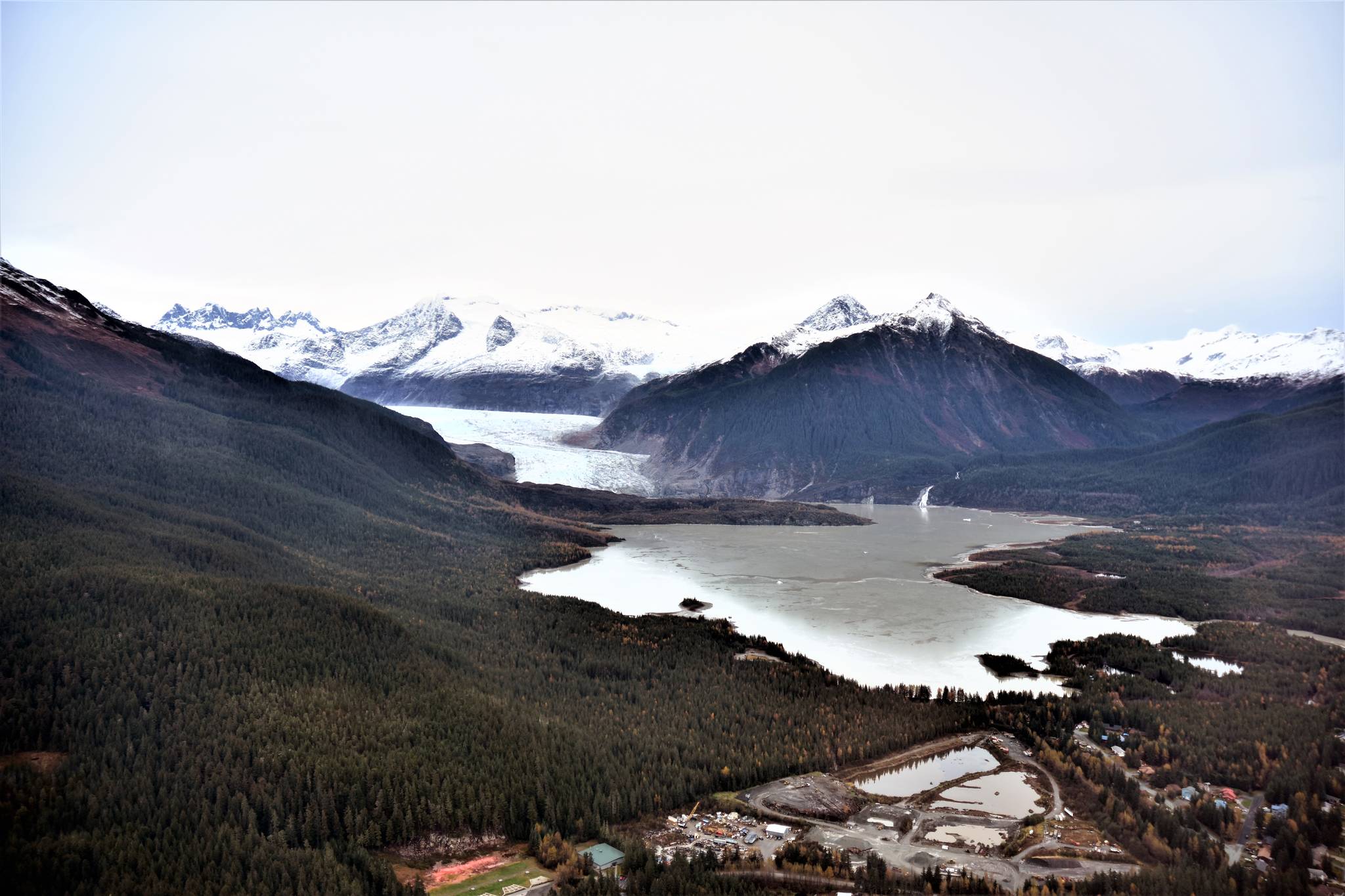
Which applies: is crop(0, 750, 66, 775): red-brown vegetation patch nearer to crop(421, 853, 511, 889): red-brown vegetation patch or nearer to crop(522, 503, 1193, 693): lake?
crop(421, 853, 511, 889): red-brown vegetation patch

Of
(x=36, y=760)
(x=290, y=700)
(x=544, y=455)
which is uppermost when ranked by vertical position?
(x=544, y=455)

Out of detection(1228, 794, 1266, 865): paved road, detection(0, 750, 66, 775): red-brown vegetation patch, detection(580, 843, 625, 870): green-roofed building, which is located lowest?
detection(0, 750, 66, 775): red-brown vegetation patch

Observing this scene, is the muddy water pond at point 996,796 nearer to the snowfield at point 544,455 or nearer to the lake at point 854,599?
the lake at point 854,599

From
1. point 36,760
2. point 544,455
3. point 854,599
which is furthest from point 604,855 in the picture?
point 544,455

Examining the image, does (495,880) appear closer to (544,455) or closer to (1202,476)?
(1202,476)

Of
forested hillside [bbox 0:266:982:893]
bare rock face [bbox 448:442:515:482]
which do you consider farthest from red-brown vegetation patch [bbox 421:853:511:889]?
bare rock face [bbox 448:442:515:482]

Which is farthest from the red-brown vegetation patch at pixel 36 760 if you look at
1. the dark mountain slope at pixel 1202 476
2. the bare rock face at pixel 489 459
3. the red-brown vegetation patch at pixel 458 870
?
the bare rock face at pixel 489 459

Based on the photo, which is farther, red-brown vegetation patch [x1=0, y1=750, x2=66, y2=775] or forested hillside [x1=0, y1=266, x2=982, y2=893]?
red-brown vegetation patch [x1=0, y1=750, x2=66, y2=775]
